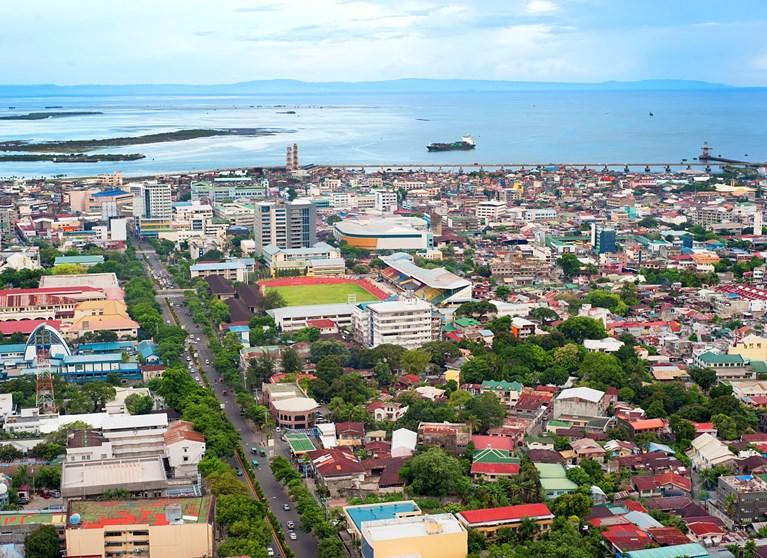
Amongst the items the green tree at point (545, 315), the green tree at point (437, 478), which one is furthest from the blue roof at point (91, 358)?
the green tree at point (545, 315)

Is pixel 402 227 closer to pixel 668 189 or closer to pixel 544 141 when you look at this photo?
pixel 668 189

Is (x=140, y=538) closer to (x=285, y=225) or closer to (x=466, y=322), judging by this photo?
(x=466, y=322)

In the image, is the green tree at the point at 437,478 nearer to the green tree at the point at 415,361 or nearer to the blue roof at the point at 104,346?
the green tree at the point at 415,361

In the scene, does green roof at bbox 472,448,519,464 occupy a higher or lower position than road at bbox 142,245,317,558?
higher

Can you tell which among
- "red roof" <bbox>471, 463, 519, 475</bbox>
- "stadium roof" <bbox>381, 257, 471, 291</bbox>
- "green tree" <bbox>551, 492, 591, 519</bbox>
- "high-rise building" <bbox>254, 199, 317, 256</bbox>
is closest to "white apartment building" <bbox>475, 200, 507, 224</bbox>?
"high-rise building" <bbox>254, 199, 317, 256</bbox>

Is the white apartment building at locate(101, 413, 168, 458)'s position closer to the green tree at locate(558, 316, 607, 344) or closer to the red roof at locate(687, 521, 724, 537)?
the red roof at locate(687, 521, 724, 537)

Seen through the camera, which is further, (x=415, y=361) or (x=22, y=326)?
(x=22, y=326)

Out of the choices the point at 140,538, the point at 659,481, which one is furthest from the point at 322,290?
the point at 140,538
